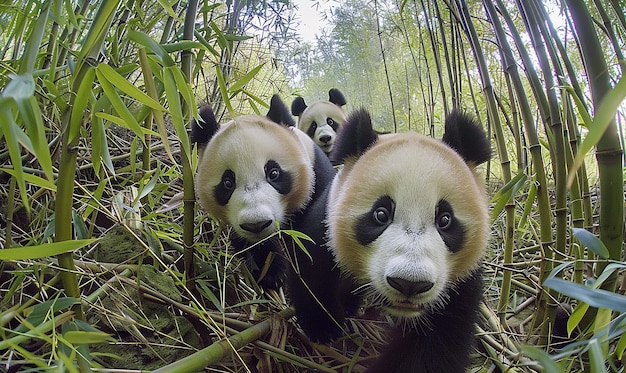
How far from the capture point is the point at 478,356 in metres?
1.55

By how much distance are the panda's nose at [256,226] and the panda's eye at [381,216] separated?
48 centimetres

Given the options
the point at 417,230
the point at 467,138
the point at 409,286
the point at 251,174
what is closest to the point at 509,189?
the point at 467,138

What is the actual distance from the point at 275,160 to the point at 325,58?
5.19ft

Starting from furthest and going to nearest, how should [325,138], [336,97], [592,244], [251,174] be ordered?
[336,97] < [325,138] < [251,174] < [592,244]

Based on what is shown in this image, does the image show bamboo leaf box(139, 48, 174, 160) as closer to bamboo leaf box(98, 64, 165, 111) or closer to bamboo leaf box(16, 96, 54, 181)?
bamboo leaf box(98, 64, 165, 111)

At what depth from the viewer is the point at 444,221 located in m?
1.20

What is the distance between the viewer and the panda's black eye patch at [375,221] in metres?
1.20

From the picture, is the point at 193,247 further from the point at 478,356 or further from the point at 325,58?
the point at 325,58

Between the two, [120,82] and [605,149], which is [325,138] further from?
[120,82]

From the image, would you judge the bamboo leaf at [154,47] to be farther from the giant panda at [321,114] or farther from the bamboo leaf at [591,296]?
the giant panda at [321,114]

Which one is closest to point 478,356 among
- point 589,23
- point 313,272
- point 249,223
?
point 313,272

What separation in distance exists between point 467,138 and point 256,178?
2.42ft

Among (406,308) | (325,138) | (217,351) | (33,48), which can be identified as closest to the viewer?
(33,48)

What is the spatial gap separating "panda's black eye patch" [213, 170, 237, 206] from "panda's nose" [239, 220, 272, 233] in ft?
0.69
